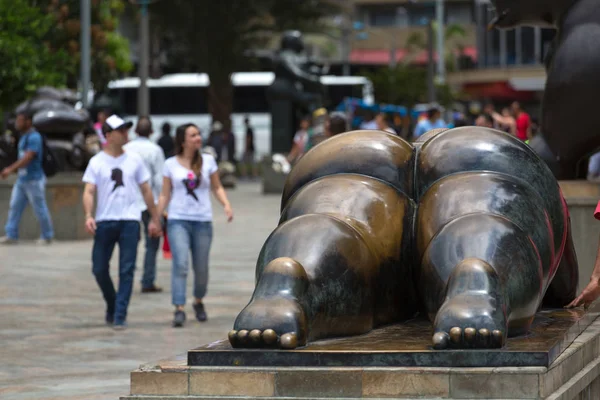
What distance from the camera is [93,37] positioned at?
118 feet

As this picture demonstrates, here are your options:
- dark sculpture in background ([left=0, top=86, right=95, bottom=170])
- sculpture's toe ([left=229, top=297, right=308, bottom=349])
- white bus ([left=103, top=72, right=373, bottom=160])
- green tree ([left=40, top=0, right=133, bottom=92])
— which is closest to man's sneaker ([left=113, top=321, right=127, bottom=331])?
sculpture's toe ([left=229, top=297, right=308, bottom=349])

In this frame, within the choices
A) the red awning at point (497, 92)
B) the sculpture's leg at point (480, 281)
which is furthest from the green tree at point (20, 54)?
the red awning at point (497, 92)

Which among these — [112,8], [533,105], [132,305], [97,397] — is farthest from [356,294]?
[533,105]

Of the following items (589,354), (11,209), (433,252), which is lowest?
(11,209)

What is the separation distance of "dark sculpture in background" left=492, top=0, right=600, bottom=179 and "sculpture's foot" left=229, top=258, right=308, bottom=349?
5579 millimetres

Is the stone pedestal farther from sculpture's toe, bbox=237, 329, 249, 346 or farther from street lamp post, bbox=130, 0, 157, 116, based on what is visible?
street lamp post, bbox=130, 0, 157, 116

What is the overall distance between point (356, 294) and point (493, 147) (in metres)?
1.08

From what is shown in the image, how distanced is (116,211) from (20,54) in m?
13.7

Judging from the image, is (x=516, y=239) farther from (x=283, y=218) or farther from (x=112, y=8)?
(x=112, y=8)

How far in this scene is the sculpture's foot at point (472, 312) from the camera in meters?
5.62

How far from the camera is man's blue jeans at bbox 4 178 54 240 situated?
1969 centimetres

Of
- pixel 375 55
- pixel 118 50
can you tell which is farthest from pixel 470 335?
pixel 375 55

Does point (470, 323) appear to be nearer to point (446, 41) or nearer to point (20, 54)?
point (20, 54)

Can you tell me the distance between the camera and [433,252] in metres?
6.30
